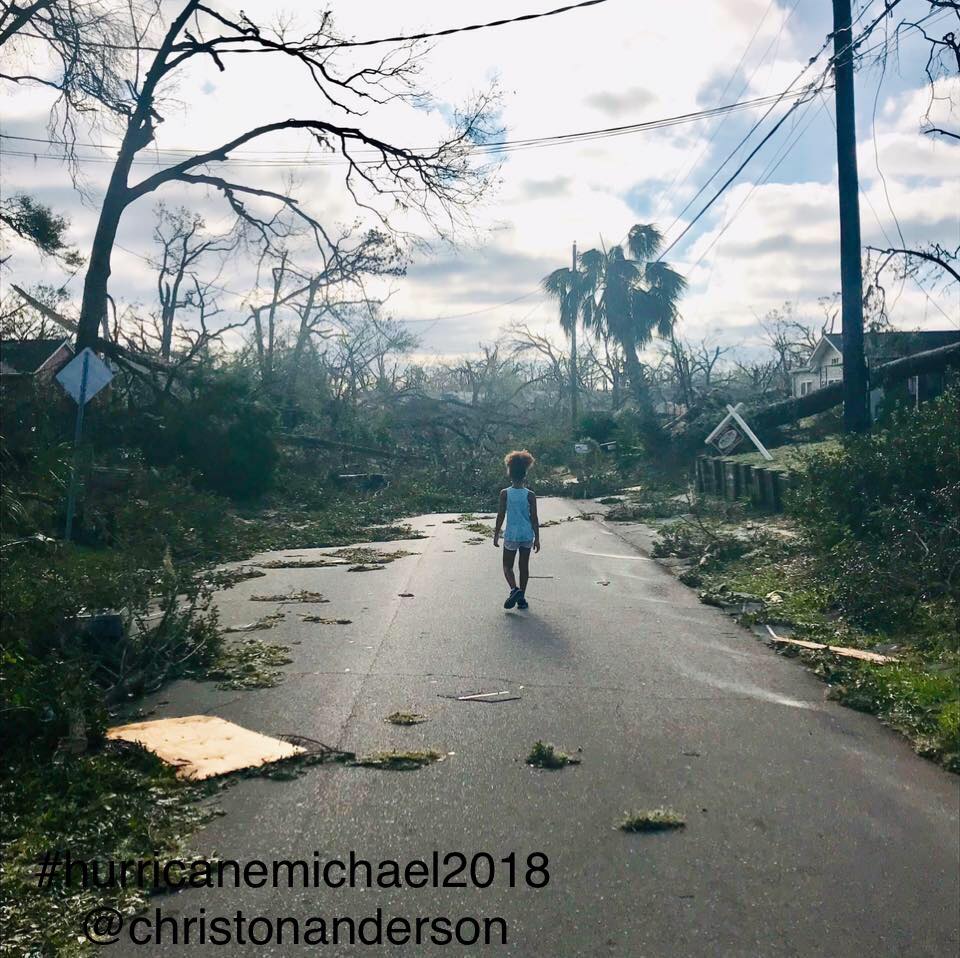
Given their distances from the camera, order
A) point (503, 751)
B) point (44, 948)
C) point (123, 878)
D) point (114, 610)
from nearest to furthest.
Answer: point (44, 948), point (123, 878), point (503, 751), point (114, 610)

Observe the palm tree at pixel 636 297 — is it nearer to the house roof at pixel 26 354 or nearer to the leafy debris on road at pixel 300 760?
the house roof at pixel 26 354

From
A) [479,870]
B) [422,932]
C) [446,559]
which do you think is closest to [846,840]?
[479,870]

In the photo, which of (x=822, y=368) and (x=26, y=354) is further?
(x=822, y=368)

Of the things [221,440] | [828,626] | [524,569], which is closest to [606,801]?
[828,626]

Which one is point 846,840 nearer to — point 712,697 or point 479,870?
point 479,870

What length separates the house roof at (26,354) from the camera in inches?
1479

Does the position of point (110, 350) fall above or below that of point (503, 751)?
above

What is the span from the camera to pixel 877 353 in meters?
35.1

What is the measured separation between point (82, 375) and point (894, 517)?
11.7m

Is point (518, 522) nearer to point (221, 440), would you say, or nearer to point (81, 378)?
point (81, 378)

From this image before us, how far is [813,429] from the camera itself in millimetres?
28906

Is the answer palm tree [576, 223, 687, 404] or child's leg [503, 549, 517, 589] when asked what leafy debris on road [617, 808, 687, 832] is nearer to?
child's leg [503, 549, 517, 589]

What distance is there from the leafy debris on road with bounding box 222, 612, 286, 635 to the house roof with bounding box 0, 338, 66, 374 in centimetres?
2920

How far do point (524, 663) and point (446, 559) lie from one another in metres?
7.63
